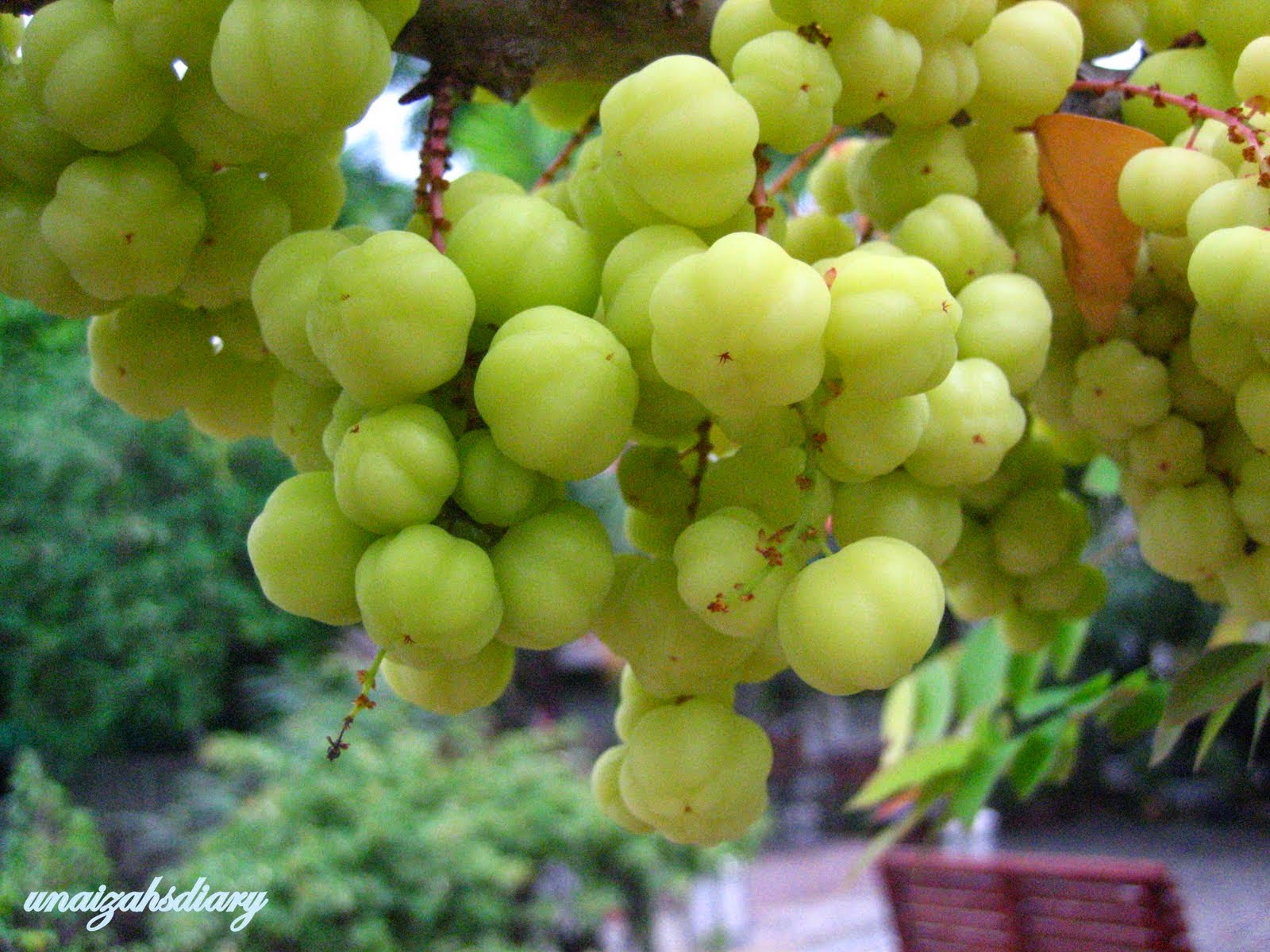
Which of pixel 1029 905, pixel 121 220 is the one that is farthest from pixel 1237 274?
pixel 1029 905

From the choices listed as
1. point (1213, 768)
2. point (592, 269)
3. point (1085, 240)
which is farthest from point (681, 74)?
point (1213, 768)

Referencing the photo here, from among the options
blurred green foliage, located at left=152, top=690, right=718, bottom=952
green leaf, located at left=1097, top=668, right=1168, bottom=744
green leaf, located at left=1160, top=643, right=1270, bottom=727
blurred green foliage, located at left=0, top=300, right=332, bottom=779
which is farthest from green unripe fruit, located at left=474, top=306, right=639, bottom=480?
blurred green foliage, located at left=0, top=300, right=332, bottom=779

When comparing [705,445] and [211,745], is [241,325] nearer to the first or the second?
[705,445]

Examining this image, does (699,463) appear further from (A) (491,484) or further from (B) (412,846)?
(B) (412,846)

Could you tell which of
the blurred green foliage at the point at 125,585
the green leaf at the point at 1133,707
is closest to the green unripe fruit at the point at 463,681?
the green leaf at the point at 1133,707

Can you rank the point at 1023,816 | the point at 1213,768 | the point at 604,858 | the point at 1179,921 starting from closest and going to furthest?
the point at 1179,921, the point at 604,858, the point at 1213,768, the point at 1023,816

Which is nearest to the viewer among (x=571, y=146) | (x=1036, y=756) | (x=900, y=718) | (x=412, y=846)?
(x=571, y=146)
